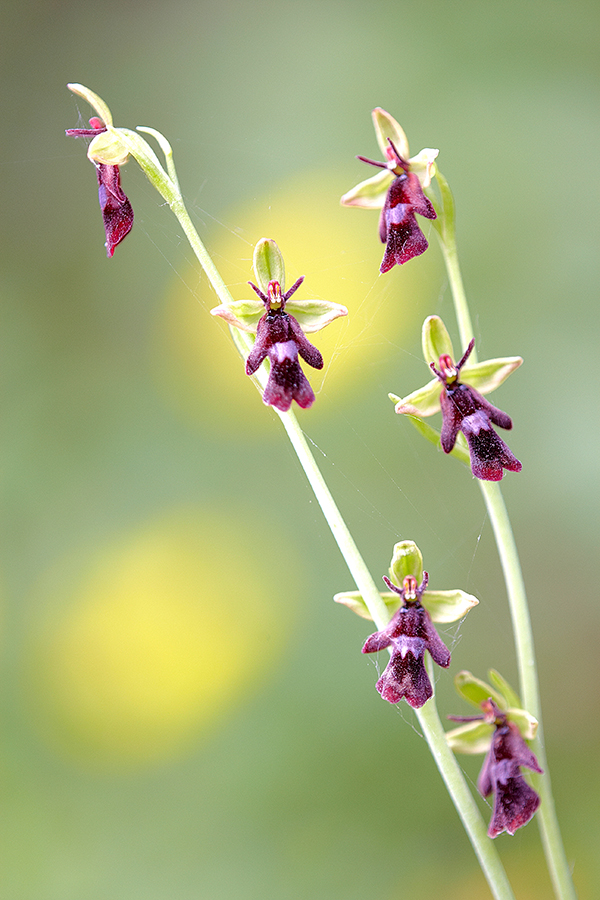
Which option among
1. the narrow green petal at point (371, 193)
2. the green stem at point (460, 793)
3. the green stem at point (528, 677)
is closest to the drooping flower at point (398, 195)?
the narrow green petal at point (371, 193)

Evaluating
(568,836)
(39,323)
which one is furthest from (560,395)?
(39,323)

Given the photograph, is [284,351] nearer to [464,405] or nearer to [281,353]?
[281,353]

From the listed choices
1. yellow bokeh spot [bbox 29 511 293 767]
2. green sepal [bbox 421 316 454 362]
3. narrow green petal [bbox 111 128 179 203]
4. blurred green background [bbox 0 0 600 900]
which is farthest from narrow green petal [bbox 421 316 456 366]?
yellow bokeh spot [bbox 29 511 293 767]

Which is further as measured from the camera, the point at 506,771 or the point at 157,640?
the point at 157,640

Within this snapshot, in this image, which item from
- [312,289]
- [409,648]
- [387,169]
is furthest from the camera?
[312,289]

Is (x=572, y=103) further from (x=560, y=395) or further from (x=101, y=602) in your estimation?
(x=101, y=602)

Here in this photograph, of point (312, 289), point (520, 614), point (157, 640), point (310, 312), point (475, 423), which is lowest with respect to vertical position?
point (157, 640)

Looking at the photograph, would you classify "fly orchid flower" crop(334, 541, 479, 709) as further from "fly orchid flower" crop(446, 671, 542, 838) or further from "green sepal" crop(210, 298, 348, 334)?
"green sepal" crop(210, 298, 348, 334)

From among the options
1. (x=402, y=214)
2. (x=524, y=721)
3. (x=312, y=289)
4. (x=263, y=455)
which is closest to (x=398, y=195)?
(x=402, y=214)
